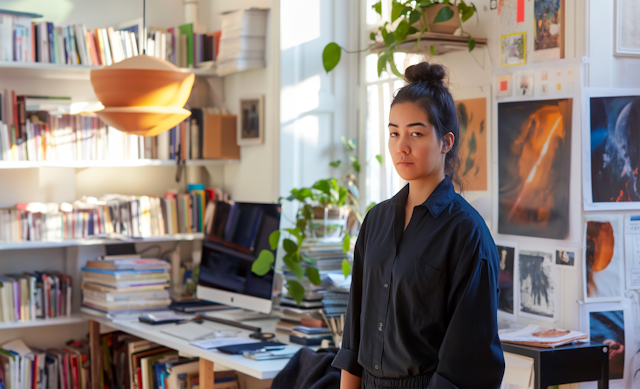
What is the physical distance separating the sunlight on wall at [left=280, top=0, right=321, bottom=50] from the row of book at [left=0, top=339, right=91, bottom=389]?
1.92 m

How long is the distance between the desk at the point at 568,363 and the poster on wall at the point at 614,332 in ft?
0.45

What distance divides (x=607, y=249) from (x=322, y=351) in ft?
3.49

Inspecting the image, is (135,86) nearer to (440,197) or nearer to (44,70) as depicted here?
(440,197)

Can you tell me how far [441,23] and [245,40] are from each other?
121cm

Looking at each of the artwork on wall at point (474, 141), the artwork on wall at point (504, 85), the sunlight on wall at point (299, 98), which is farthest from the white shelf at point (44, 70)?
the artwork on wall at point (504, 85)

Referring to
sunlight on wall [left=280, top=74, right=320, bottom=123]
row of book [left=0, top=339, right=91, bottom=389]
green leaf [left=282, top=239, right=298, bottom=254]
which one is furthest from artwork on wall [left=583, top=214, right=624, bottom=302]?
row of book [left=0, top=339, right=91, bottom=389]

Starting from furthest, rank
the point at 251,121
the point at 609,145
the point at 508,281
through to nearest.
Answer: the point at 251,121
the point at 508,281
the point at 609,145

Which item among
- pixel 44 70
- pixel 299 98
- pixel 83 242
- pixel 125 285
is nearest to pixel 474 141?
pixel 299 98

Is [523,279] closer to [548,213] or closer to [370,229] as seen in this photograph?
[548,213]

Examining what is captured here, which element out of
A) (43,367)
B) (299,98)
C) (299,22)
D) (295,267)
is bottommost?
Result: (43,367)

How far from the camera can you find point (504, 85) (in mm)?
2541

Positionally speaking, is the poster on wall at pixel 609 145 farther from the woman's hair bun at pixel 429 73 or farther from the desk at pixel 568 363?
the woman's hair bun at pixel 429 73

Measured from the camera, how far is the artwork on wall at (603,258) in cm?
228

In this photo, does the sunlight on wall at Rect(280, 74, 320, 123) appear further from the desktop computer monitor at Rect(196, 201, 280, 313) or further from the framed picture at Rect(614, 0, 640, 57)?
the framed picture at Rect(614, 0, 640, 57)
